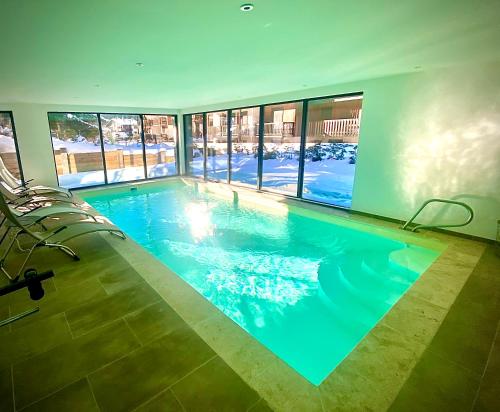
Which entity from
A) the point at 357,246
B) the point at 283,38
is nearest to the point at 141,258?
the point at 283,38

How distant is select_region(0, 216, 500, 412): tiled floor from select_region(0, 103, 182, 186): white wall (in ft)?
20.6

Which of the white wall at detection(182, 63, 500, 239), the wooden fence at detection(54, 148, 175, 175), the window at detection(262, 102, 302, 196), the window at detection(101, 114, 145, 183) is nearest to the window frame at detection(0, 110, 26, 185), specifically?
the wooden fence at detection(54, 148, 175, 175)

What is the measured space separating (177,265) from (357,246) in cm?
292

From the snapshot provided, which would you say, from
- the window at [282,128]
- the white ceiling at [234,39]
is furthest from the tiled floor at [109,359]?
the window at [282,128]

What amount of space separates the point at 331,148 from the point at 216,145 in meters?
7.12

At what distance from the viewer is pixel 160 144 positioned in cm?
1002

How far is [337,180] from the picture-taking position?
40.8ft

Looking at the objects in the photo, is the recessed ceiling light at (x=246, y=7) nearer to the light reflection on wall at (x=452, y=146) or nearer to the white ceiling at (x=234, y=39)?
the white ceiling at (x=234, y=39)

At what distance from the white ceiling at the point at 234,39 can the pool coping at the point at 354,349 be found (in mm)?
2453

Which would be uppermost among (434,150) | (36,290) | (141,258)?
(434,150)

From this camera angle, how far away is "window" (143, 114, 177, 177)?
941cm

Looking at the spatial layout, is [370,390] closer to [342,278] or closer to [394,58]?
[342,278]

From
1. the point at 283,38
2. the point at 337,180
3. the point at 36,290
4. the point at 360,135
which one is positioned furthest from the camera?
the point at 337,180

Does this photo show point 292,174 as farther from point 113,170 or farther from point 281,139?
point 113,170
